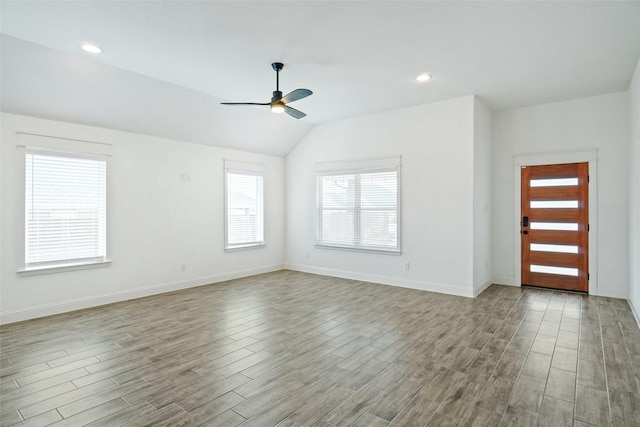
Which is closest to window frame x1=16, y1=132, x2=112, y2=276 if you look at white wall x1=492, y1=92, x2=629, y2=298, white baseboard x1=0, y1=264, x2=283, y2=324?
white baseboard x1=0, y1=264, x2=283, y2=324

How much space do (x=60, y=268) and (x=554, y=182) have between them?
754 cm

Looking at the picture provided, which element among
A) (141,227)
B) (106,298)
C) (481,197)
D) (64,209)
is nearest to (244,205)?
(141,227)

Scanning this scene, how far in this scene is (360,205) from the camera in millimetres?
6527

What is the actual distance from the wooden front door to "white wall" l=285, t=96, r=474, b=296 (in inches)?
55.6

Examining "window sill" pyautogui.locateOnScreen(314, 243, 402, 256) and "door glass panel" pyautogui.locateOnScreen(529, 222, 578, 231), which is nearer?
"door glass panel" pyautogui.locateOnScreen(529, 222, 578, 231)

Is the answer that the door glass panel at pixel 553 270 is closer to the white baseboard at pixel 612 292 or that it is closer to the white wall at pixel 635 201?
the white baseboard at pixel 612 292

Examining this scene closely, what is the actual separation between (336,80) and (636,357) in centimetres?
436

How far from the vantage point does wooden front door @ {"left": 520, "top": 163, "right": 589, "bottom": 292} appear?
5.38 m

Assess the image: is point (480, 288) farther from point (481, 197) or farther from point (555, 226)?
point (555, 226)

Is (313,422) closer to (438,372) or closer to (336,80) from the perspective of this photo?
(438,372)

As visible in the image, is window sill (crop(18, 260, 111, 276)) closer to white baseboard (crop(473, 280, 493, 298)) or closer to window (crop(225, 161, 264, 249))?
window (crop(225, 161, 264, 249))

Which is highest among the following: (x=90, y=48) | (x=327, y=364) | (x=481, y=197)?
(x=90, y=48)

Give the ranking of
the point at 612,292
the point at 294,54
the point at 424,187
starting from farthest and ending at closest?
1. the point at 424,187
2. the point at 612,292
3. the point at 294,54

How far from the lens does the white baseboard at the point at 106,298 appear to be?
4191 millimetres
